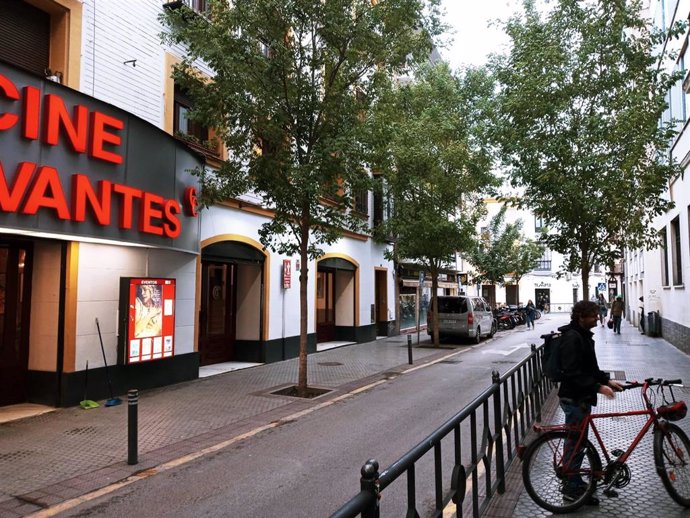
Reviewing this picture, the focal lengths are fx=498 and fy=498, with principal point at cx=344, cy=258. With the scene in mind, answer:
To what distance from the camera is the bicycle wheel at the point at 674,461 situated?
13.8 feet

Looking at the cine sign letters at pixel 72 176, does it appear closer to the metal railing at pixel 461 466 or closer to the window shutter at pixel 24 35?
the window shutter at pixel 24 35

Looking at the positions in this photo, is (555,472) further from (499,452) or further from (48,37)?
(48,37)

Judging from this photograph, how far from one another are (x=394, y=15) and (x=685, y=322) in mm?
12373

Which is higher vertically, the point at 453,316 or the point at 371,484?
the point at 371,484

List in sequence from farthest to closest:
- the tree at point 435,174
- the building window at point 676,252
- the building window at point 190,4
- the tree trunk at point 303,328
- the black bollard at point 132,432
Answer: the tree at point 435,174 → the building window at point 676,252 → the building window at point 190,4 → the tree trunk at point 303,328 → the black bollard at point 132,432

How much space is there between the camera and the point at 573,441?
432 centimetres

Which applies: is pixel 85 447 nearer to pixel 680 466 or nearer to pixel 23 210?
pixel 23 210

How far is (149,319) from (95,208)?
255cm

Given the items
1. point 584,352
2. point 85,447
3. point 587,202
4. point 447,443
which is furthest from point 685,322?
point 85,447

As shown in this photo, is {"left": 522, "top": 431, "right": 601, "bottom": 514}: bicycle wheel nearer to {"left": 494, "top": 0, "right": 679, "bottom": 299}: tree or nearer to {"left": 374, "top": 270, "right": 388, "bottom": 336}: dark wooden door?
{"left": 494, "top": 0, "right": 679, "bottom": 299}: tree

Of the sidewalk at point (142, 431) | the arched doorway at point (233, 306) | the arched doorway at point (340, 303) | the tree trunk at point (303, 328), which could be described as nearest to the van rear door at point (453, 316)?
the arched doorway at point (340, 303)

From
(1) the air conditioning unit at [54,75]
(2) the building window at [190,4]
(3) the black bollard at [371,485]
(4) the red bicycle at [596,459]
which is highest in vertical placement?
(2) the building window at [190,4]

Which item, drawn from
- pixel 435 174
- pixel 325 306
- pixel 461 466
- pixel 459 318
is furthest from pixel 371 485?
pixel 459 318

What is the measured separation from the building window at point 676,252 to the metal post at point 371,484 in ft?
56.2
